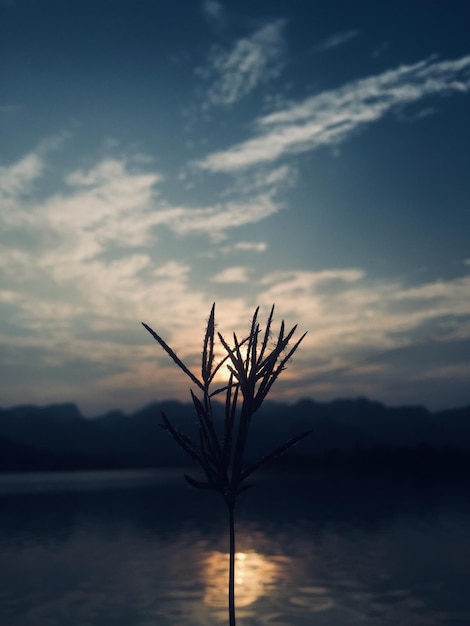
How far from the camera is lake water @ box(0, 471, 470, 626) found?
20891mm

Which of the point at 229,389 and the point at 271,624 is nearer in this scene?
the point at 229,389

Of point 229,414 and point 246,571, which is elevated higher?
point 229,414

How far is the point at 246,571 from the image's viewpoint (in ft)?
96.0

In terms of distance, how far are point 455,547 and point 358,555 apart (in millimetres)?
6229

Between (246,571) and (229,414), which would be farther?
(246,571)

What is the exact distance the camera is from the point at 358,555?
34.4 meters

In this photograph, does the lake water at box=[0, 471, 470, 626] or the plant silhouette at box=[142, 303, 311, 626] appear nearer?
the plant silhouette at box=[142, 303, 311, 626]

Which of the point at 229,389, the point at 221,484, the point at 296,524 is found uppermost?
the point at 229,389

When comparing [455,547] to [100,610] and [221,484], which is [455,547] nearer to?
[100,610]

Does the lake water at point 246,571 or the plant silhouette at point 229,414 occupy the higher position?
the plant silhouette at point 229,414

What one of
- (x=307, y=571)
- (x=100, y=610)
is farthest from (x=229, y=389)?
(x=307, y=571)

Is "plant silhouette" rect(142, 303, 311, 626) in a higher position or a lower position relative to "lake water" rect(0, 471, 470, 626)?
higher

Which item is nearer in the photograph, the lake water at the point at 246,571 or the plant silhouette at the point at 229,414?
the plant silhouette at the point at 229,414

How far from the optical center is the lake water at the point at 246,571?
68.5 ft
